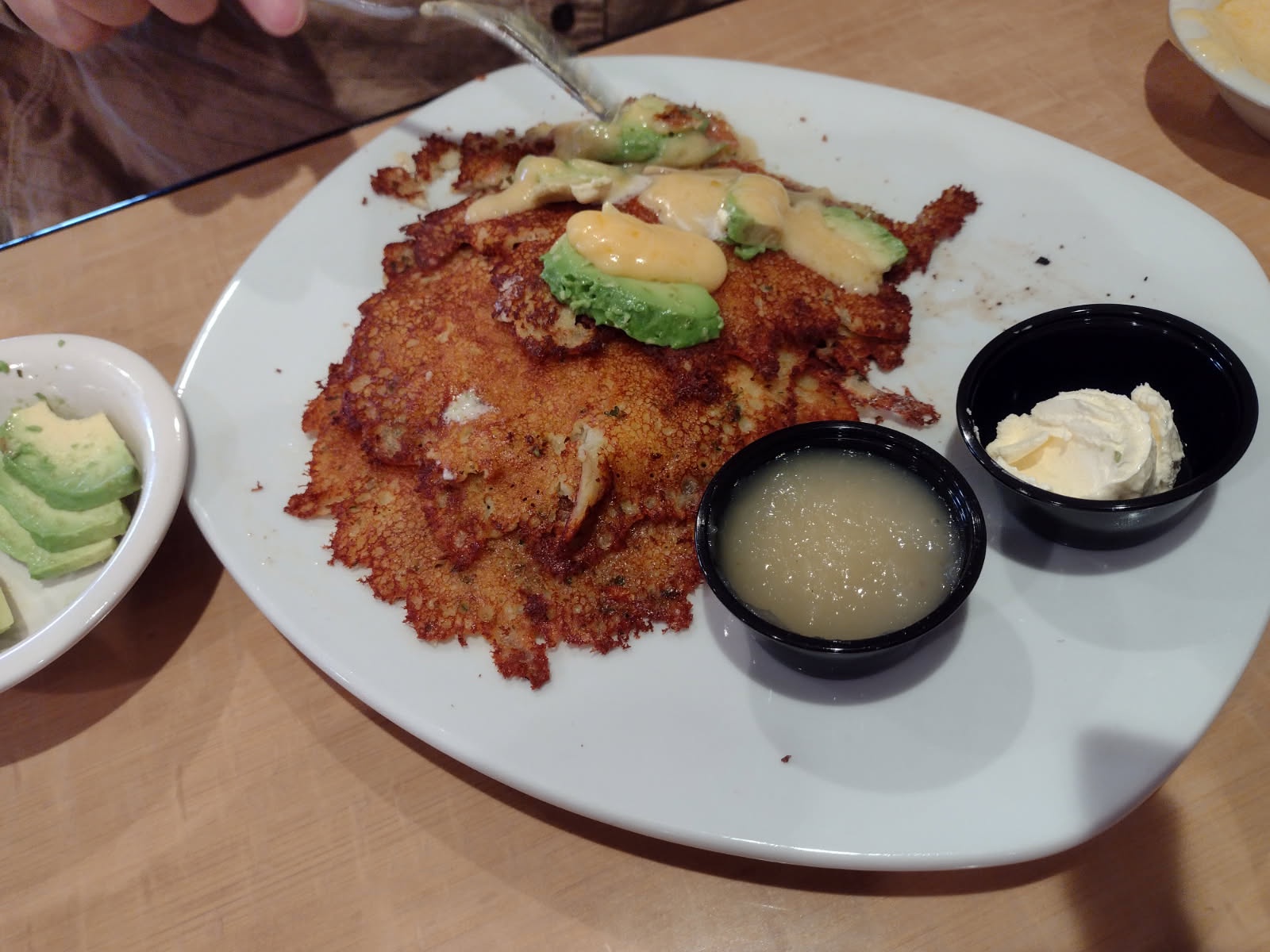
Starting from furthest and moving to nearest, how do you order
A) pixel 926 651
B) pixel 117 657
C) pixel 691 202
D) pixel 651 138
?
pixel 651 138 → pixel 691 202 → pixel 117 657 → pixel 926 651

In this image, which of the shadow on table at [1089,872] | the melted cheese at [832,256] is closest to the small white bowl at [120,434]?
the shadow on table at [1089,872]

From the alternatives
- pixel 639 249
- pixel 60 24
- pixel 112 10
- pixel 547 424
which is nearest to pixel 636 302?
pixel 639 249

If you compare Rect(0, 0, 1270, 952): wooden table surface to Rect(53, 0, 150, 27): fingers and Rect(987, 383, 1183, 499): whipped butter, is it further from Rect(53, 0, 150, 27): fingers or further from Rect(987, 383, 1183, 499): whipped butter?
Rect(53, 0, 150, 27): fingers

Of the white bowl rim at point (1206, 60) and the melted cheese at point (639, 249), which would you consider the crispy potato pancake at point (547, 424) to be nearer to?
the melted cheese at point (639, 249)

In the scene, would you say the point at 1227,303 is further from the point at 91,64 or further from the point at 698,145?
the point at 91,64

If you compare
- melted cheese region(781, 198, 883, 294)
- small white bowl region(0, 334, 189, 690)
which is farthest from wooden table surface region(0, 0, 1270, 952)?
melted cheese region(781, 198, 883, 294)

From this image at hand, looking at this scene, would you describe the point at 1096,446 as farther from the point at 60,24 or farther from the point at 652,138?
the point at 60,24
